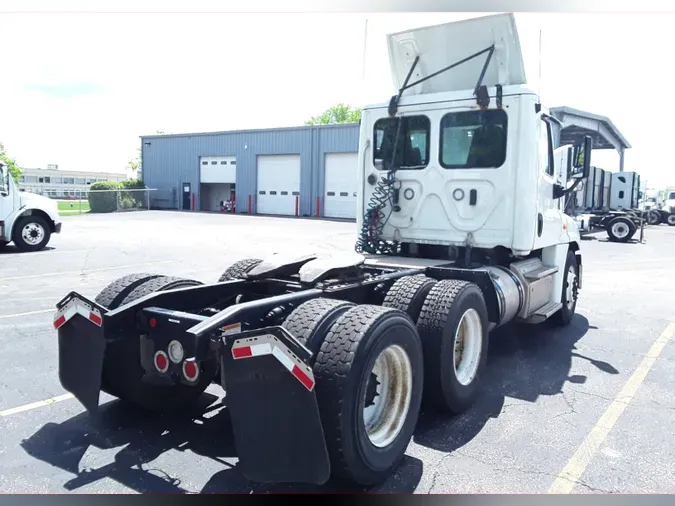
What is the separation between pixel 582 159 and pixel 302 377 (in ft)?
17.8

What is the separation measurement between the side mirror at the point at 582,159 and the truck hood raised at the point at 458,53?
1.16 meters

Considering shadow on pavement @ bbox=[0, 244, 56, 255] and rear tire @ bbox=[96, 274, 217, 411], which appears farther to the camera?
shadow on pavement @ bbox=[0, 244, 56, 255]

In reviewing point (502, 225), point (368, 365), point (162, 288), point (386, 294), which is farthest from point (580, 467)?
point (162, 288)

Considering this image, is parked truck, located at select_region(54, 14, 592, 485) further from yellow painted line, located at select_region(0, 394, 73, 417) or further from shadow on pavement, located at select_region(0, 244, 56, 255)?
shadow on pavement, located at select_region(0, 244, 56, 255)

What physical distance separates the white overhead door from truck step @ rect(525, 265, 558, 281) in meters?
32.1

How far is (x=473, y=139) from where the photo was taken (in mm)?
6141

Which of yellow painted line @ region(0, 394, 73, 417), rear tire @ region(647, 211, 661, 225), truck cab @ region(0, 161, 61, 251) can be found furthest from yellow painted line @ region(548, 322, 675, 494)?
rear tire @ region(647, 211, 661, 225)

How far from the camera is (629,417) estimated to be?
459cm

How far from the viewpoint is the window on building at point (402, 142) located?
6.42 m

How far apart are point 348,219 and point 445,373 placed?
28076 millimetres

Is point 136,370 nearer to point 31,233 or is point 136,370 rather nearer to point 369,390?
point 369,390

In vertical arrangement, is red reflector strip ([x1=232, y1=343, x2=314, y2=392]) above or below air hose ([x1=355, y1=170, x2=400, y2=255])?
below

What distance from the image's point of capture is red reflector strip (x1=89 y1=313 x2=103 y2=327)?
367 cm

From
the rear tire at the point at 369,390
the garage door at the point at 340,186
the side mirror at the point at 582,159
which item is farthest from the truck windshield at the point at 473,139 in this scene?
the garage door at the point at 340,186
